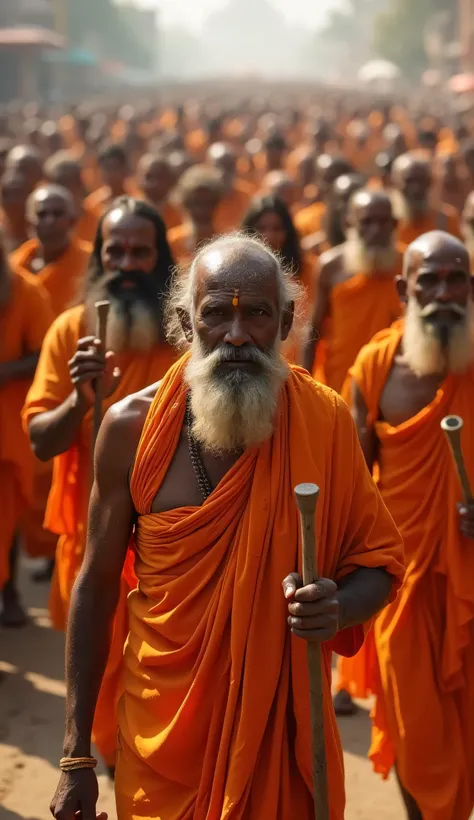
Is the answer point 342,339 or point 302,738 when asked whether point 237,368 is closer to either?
point 302,738

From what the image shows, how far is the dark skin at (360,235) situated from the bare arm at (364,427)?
2.80 metres

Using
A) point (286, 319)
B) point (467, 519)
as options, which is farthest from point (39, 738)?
point (286, 319)

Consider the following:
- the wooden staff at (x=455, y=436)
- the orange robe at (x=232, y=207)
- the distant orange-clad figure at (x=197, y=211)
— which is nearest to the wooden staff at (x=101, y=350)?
the wooden staff at (x=455, y=436)

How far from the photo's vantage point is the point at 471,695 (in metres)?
4.36

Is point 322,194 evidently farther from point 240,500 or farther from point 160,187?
point 240,500

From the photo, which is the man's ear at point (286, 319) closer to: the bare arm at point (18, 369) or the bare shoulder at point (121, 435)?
the bare shoulder at point (121, 435)

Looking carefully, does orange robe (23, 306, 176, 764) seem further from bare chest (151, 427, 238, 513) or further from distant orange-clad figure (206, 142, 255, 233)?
distant orange-clad figure (206, 142, 255, 233)

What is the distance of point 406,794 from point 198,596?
1.81 meters

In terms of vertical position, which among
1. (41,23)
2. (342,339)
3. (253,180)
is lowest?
(342,339)

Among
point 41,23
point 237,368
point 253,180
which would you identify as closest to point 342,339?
point 237,368

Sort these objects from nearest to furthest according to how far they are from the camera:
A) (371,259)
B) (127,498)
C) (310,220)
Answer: (127,498), (371,259), (310,220)

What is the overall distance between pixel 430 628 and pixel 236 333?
6.14 feet

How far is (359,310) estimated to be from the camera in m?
7.44

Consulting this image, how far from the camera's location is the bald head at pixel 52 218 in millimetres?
8070
